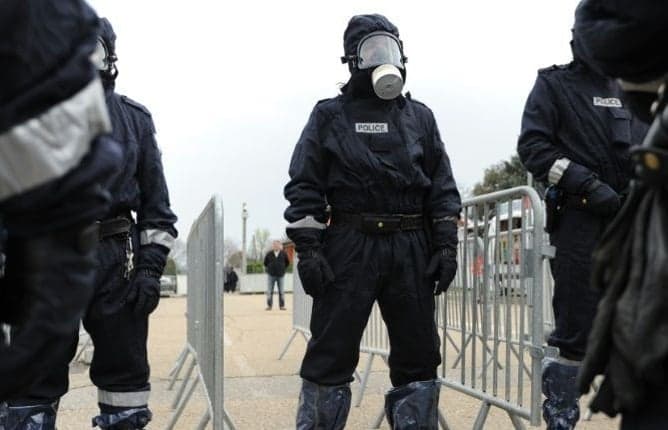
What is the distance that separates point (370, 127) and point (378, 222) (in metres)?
0.46

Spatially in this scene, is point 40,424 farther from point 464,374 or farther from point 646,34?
point 646,34

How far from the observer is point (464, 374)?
15.8 ft

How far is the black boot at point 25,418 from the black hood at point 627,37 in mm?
2586

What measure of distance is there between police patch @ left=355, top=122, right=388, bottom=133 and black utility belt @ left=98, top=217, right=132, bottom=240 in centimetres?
114

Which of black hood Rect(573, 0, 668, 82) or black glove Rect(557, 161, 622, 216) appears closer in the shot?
black hood Rect(573, 0, 668, 82)

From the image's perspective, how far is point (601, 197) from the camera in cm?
357

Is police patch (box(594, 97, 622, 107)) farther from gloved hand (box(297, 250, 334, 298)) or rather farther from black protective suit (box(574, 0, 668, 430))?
black protective suit (box(574, 0, 668, 430))

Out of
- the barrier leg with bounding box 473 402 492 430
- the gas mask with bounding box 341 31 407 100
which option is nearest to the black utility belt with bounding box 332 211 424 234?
the gas mask with bounding box 341 31 407 100

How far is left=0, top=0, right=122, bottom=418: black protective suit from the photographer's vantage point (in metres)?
1.34

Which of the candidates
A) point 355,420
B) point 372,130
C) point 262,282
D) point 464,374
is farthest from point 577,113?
point 262,282

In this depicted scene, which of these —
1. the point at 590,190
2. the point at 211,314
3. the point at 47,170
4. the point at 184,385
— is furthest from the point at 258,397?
the point at 47,170

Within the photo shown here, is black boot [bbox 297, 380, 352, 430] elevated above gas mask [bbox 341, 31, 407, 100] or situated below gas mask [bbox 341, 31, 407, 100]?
below

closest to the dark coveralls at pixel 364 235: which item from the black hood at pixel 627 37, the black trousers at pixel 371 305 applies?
the black trousers at pixel 371 305

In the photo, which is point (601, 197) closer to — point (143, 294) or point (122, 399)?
point (143, 294)
